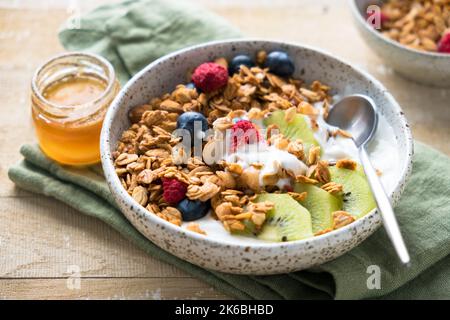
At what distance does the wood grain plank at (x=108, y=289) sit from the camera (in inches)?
55.0

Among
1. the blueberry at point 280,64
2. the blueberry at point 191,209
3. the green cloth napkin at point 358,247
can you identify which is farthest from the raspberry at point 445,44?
the blueberry at point 191,209

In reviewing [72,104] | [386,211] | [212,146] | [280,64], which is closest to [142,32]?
[72,104]

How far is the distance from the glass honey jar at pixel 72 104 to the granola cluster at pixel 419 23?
0.81 m

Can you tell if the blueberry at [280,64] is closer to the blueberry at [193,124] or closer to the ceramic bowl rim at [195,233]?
the ceramic bowl rim at [195,233]

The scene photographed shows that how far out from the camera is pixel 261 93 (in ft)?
5.22

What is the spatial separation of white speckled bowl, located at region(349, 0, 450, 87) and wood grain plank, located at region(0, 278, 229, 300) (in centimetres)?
84

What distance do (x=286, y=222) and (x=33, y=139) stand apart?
778 millimetres

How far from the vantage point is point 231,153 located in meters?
1.41

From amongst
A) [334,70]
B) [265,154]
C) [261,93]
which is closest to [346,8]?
[334,70]

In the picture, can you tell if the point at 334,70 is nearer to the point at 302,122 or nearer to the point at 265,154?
the point at 302,122

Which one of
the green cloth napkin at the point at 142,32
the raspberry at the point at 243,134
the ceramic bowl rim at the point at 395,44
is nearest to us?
the raspberry at the point at 243,134

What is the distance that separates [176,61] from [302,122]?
363 mm

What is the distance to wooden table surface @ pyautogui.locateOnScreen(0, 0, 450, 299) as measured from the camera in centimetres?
142

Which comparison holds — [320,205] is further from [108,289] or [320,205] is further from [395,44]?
[395,44]
